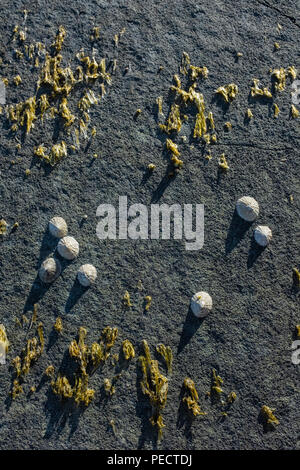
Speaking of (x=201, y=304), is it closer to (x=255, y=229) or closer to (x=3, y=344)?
(x=255, y=229)

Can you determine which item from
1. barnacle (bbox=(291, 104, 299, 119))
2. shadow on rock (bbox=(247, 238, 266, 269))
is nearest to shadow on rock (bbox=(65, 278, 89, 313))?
shadow on rock (bbox=(247, 238, 266, 269))

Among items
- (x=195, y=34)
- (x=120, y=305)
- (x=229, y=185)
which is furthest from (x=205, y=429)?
(x=195, y=34)

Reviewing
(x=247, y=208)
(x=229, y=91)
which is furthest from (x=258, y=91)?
(x=247, y=208)

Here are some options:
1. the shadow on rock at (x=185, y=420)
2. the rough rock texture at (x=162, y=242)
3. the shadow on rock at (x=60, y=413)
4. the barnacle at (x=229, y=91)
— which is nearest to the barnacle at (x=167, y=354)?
the rough rock texture at (x=162, y=242)

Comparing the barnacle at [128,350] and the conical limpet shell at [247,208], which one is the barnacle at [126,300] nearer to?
the barnacle at [128,350]

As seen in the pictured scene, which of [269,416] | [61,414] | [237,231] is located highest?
[237,231]

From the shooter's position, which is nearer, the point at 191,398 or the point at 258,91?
the point at 191,398

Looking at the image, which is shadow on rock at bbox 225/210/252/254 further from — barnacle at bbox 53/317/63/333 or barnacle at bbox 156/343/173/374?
barnacle at bbox 53/317/63/333
